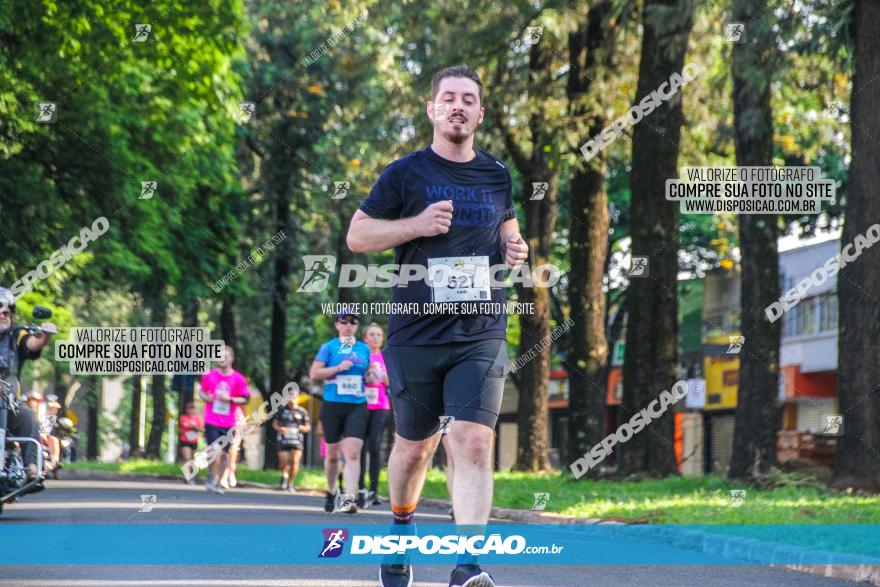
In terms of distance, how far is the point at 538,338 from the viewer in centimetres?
2467

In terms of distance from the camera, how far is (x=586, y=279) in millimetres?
22703

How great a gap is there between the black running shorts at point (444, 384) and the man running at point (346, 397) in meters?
8.11

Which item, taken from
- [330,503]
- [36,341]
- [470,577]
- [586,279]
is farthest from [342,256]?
[470,577]

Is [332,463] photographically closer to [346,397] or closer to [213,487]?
[346,397]

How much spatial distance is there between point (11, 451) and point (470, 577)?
668 cm

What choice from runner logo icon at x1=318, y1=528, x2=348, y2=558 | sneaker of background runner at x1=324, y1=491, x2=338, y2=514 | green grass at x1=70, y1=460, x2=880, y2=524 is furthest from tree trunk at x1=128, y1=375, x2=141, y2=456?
runner logo icon at x1=318, y1=528, x2=348, y2=558

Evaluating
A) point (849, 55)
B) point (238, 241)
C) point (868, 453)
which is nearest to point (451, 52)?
point (238, 241)

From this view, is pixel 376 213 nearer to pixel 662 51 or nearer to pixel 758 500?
pixel 758 500

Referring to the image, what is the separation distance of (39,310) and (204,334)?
18.4 m

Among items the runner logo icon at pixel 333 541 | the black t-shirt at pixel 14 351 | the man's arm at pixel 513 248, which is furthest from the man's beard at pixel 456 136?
the black t-shirt at pixel 14 351

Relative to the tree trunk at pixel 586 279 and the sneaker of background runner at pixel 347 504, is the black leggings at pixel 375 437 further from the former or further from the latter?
the tree trunk at pixel 586 279

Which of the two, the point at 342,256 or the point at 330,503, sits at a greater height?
the point at 342,256

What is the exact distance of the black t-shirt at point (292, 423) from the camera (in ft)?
75.2

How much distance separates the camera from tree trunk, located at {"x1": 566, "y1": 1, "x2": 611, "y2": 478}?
2270cm
